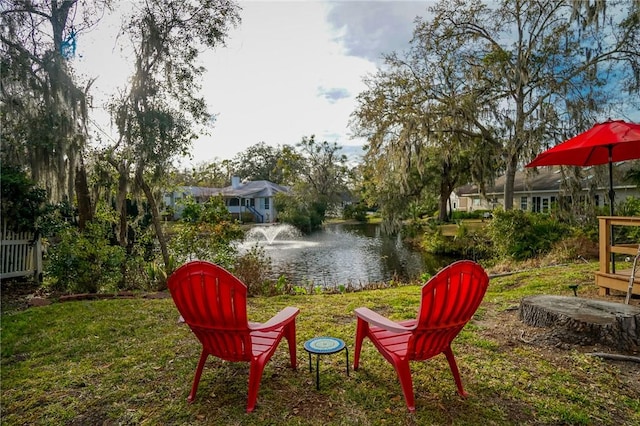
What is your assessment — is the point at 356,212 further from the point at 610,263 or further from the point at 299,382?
the point at 299,382

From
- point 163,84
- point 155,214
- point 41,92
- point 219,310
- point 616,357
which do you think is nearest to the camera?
point 219,310

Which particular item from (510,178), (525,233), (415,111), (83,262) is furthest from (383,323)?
(510,178)

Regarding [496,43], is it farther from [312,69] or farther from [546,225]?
[312,69]

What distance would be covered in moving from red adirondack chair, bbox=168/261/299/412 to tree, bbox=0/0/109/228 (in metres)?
4.58

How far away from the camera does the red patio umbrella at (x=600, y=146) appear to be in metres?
3.58

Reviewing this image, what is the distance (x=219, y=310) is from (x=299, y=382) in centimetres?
79

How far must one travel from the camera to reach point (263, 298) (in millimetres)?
4926

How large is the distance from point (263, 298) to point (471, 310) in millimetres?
3345

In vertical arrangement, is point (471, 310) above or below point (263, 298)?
above

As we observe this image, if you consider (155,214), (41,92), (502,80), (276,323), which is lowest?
(276,323)

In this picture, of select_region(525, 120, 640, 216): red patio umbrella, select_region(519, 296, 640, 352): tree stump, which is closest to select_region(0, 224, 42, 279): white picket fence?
select_region(519, 296, 640, 352): tree stump

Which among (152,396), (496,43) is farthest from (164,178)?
(496,43)

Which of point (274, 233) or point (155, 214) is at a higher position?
point (155, 214)

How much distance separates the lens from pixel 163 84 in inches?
244
